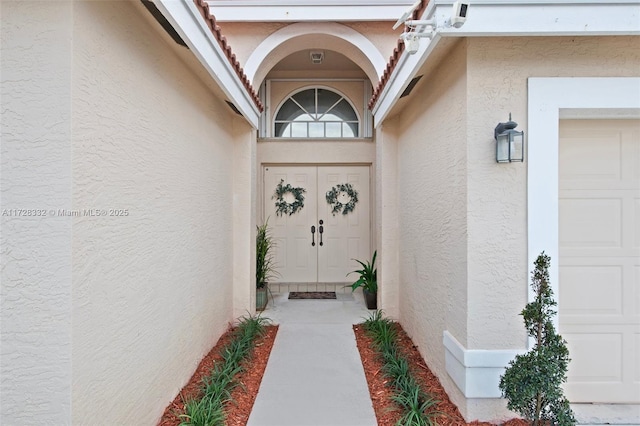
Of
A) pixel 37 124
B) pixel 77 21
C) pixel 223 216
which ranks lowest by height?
pixel 223 216

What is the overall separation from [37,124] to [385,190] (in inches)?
158

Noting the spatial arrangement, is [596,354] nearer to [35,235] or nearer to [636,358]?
[636,358]

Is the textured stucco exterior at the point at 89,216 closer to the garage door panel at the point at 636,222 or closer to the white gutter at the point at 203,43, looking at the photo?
the white gutter at the point at 203,43

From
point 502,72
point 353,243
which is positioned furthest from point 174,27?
point 353,243

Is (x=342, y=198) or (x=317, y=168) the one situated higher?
(x=317, y=168)

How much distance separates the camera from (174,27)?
7.49ft

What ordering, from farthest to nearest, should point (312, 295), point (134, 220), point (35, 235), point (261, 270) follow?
point (312, 295) → point (261, 270) → point (134, 220) → point (35, 235)

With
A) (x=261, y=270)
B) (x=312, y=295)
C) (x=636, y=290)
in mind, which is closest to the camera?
(x=636, y=290)

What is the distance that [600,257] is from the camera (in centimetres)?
263

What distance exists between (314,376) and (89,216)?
8.30 feet

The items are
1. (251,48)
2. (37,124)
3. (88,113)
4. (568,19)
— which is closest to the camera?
(37,124)

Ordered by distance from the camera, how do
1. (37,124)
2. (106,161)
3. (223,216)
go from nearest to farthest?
(37,124)
(106,161)
(223,216)

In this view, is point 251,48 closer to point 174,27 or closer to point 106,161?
point 174,27

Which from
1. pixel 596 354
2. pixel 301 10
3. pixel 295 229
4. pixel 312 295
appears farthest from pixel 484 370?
pixel 301 10
